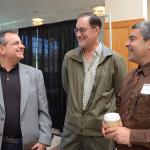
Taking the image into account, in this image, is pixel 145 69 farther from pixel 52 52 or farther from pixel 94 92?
pixel 52 52

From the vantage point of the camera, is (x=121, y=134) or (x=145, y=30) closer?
(x=121, y=134)

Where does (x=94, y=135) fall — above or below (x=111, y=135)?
below

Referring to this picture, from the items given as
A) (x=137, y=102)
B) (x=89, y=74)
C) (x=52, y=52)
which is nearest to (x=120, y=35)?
(x=52, y=52)

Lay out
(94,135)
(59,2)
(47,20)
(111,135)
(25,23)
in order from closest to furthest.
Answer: (111,135), (94,135), (59,2), (47,20), (25,23)

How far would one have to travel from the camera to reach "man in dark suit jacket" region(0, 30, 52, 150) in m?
2.11

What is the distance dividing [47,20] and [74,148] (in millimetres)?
7573

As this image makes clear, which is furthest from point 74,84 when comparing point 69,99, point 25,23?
point 25,23

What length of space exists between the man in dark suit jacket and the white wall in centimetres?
267

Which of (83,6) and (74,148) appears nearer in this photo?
(74,148)

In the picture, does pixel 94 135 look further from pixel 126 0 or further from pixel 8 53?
pixel 126 0

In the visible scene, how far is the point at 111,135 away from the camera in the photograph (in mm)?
1632

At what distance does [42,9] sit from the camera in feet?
26.5

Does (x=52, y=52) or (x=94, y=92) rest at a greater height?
(x=52, y=52)

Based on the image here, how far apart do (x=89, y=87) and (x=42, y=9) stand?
6.08 meters
